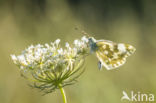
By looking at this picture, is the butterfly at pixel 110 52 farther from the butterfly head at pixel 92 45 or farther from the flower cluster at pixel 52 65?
the flower cluster at pixel 52 65

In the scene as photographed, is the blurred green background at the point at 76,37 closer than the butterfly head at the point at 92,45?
No

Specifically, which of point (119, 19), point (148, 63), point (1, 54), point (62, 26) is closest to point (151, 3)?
point (148, 63)

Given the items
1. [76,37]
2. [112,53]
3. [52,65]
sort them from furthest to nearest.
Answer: [76,37]
[112,53]
[52,65]

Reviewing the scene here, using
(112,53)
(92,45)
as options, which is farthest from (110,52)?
(92,45)

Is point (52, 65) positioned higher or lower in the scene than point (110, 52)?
lower

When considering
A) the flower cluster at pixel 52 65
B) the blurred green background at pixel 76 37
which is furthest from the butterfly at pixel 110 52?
the blurred green background at pixel 76 37

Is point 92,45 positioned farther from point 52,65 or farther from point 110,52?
point 52,65

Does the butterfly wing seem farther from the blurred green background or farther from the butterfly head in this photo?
the blurred green background
